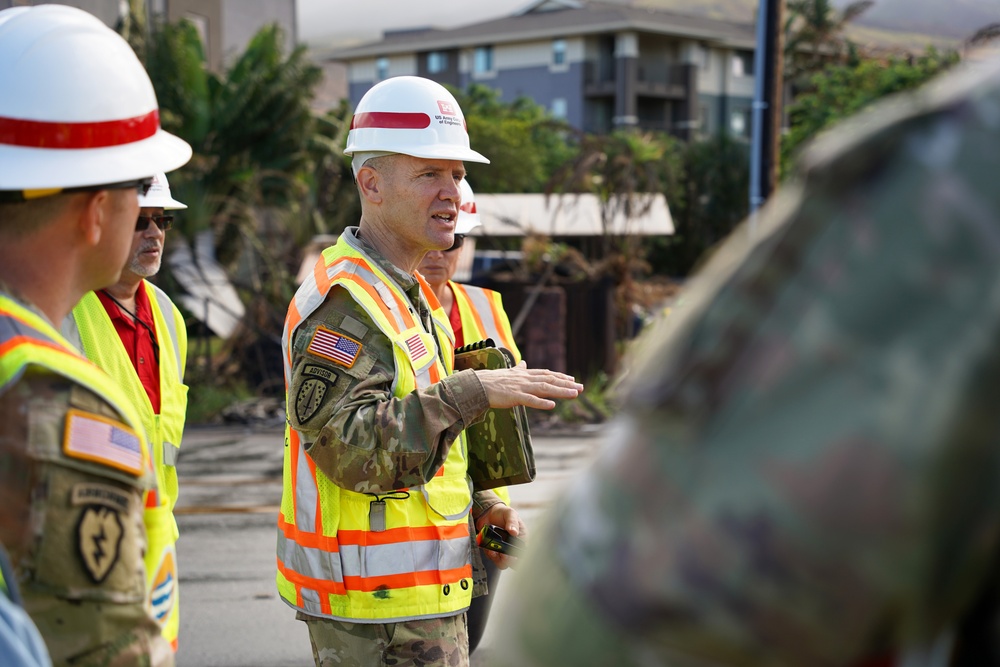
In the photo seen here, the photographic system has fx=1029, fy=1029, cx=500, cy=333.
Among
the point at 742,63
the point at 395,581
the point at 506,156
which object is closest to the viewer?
the point at 395,581

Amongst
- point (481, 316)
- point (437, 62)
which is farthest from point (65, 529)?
point (437, 62)

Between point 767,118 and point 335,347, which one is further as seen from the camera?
point 767,118

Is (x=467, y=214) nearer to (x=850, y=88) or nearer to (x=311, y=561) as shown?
(x=311, y=561)

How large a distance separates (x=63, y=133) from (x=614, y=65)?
60103mm

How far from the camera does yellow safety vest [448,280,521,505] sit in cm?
449

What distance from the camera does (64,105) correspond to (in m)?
1.75

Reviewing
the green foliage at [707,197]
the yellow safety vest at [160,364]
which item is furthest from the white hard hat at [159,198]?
the green foliage at [707,197]

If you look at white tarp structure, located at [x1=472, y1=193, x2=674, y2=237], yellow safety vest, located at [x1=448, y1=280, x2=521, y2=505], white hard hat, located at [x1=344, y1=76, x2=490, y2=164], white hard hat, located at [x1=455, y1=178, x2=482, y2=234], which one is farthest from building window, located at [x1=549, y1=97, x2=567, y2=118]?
white hard hat, located at [x1=344, y1=76, x2=490, y2=164]

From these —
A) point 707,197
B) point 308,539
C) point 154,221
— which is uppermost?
point 154,221

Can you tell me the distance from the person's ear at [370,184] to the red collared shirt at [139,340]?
123 centimetres

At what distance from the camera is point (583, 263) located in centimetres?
1384

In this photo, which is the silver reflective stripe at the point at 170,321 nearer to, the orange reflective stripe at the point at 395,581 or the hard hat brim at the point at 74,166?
the orange reflective stripe at the point at 395,581

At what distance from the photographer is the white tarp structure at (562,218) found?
13.9 meters

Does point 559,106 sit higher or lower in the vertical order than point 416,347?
higher
